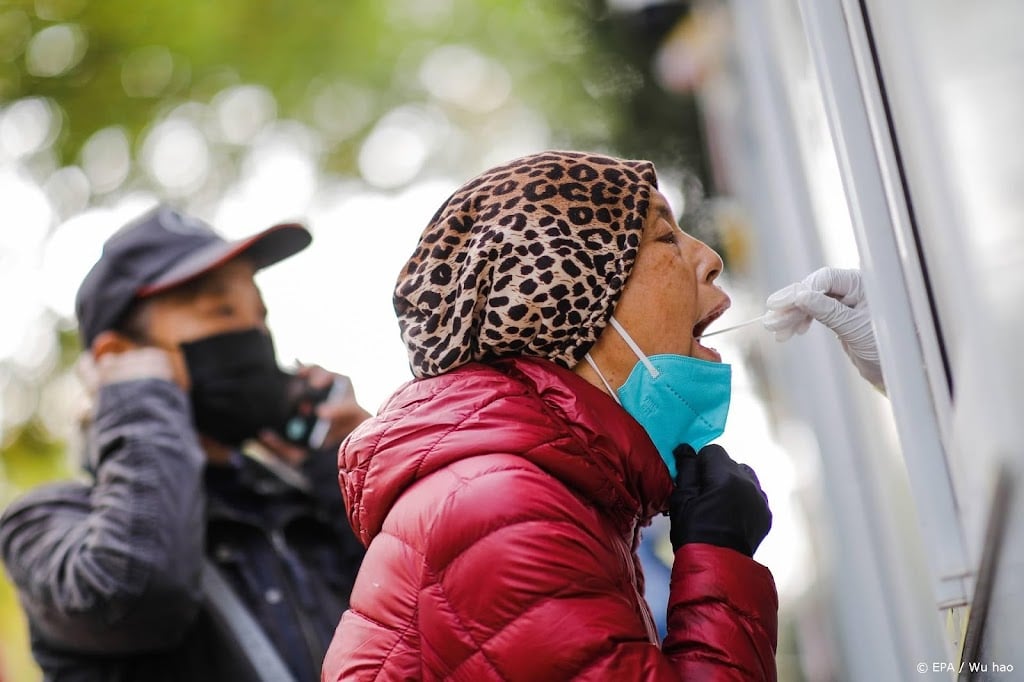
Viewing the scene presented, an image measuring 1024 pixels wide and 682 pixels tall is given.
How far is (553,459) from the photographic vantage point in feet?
6.79

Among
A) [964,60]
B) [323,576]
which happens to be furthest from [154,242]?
[964,60]

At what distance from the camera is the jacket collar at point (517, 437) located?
2.08 meters

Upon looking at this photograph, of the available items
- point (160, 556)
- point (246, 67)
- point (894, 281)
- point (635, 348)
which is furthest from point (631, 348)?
point (246, 67)

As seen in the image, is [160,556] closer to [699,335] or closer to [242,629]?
[242,629]

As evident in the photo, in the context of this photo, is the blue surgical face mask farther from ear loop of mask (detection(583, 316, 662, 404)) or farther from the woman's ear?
the woman's ear

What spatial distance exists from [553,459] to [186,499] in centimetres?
159

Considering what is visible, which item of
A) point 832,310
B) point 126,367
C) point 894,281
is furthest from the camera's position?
point 126,367

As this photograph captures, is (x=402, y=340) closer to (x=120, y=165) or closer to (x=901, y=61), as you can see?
(x=901, y=61)

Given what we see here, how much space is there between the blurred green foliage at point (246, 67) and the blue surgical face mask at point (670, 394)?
21.8 feet

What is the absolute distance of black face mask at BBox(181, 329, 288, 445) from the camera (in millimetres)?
3721

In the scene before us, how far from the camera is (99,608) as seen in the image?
10.3 ft

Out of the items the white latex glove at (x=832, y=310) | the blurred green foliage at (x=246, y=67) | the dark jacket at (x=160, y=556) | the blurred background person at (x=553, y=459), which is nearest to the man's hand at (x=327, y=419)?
the dark jacket at (x=160, y=556)

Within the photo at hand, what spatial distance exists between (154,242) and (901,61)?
2.53 metres

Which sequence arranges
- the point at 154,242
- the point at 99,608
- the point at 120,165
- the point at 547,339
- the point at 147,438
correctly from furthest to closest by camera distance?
1. the point at 120,165
2. the point at 154,242
3. the point at 147,438
4. the point at 99,608
5. the point at 547,339
